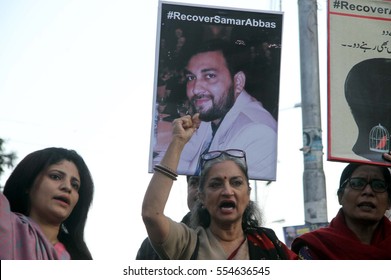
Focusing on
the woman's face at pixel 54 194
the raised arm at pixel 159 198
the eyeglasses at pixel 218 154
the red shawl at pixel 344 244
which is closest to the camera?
the raised arm at pixel 159 198

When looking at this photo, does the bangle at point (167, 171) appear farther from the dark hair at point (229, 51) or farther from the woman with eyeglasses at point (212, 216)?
the dark hair at point (229, 51)

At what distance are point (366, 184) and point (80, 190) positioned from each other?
4.42 feet

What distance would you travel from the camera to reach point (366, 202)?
449cm

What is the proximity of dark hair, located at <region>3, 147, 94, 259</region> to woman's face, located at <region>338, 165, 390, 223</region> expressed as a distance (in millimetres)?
1219

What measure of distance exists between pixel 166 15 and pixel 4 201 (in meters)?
1.26

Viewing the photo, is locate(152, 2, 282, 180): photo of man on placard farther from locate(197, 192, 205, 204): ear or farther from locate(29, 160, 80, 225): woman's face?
locate(29, 160, 80, 225): woman's face

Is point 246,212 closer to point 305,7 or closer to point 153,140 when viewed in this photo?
point 153,140

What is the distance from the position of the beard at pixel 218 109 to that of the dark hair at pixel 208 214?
0.93ft

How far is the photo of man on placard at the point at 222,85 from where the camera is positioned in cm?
446

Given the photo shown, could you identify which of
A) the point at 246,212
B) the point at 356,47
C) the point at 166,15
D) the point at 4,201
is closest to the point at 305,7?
the point at 356,47

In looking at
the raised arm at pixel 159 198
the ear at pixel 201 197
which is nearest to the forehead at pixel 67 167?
the raised arm at pixel 159 198

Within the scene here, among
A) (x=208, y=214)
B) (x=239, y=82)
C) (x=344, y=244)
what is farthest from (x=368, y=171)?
(x=208, y=214)

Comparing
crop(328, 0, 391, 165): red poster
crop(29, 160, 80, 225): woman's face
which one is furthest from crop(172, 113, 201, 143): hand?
crop(328, 0, 391, 165): red poster

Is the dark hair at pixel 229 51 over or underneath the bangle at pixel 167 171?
over
